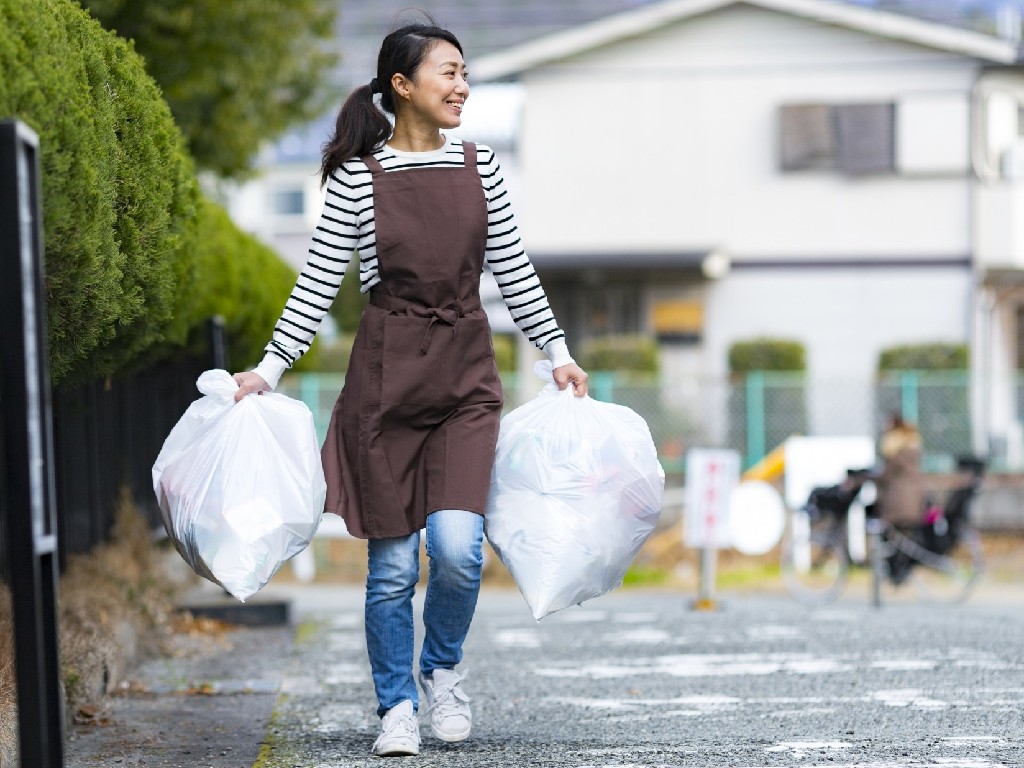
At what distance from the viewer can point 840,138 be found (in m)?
23.4

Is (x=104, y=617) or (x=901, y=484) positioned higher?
(x=104, y=617)

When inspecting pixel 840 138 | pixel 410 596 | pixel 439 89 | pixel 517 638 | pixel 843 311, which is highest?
pixel 840 138

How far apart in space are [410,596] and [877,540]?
8626 mm

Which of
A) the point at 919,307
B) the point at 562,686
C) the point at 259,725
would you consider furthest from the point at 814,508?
the point at 919,307

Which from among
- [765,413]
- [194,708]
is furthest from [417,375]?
[765,413]

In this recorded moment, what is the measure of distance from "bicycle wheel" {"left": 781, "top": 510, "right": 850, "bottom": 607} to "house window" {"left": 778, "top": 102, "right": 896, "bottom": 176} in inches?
416

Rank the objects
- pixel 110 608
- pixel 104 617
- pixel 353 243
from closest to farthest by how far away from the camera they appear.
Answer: pixel 353 243 < pixel 104 617 < pixel 110 608

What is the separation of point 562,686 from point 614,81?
18.7 meters

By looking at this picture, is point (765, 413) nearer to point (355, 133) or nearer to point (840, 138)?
point (840, 138)

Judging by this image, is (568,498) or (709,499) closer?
(568,498)

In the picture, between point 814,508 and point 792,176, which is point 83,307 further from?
point 792,176

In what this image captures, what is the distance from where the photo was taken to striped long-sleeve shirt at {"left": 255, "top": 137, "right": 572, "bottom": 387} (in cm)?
429

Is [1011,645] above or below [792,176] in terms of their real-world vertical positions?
below

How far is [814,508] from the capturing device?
12953 mm
